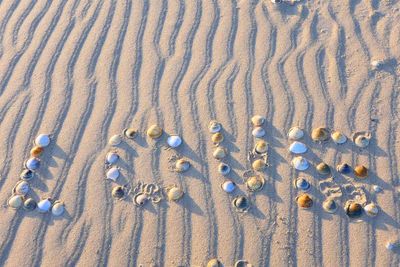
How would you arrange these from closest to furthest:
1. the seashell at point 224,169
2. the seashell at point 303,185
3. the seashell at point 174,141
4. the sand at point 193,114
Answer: the sand at point 193,114, the seashell at point 303,185, the seashell at point 224,169, the seashell at point 174,141

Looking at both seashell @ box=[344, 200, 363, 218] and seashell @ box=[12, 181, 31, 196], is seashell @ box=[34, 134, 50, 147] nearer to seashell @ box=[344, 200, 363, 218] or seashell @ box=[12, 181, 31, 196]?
seashell @ box=[12, 181, 31, 196]

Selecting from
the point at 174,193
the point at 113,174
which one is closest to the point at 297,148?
the point at 174,193

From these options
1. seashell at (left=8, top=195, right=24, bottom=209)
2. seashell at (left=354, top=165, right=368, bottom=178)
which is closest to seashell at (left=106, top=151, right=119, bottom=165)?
seashell at (left=8, top=195, right=24, bottom=209)

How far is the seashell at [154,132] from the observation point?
3307mm

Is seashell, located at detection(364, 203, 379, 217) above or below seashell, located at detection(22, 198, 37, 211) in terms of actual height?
above

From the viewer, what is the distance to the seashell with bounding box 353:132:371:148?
3.18 m

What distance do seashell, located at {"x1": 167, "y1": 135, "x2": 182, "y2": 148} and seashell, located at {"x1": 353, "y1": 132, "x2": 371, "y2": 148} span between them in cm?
127

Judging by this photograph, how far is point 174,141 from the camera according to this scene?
3.27 metres

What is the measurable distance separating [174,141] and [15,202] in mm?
1187

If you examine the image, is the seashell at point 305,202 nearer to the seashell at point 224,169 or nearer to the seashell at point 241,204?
the seashell at point 241,204

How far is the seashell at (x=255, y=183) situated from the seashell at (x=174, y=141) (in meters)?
0.58

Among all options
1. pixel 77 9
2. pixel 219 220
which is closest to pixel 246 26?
pixel 77 9

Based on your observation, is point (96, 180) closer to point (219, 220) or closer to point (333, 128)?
point (219, 220)

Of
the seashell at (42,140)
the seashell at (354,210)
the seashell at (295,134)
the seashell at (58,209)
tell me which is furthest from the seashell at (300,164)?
the seashell at (42,140)
